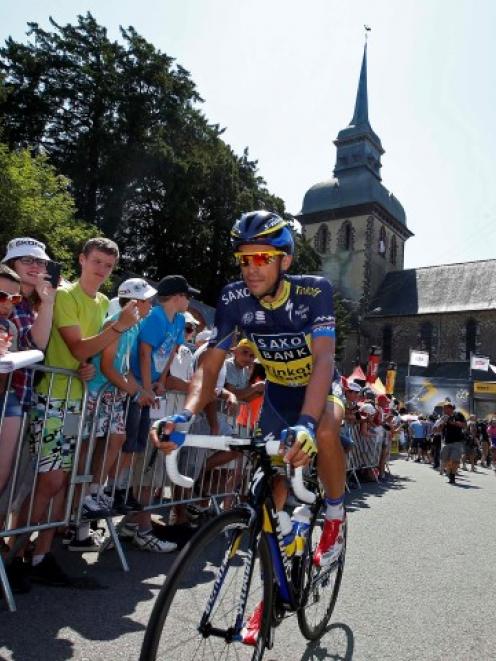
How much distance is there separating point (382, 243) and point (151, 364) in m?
60.8

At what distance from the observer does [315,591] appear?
3316 millimetres

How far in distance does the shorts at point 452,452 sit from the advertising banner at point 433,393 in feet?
59.7

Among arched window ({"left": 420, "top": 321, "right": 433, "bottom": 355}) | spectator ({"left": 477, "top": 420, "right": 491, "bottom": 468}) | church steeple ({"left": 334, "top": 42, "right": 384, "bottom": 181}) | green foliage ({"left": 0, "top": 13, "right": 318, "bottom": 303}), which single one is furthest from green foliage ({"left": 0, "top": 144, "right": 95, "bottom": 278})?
church steeple ({"left": 334, "top": 42, "right": 384, "bottom": 181})

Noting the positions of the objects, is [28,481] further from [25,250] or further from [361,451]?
[361,451]

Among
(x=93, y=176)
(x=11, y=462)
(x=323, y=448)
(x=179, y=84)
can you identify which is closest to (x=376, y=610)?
(x=323, y=448)

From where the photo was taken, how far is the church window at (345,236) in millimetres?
→ 62531

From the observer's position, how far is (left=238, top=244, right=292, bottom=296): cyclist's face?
3.14 meters

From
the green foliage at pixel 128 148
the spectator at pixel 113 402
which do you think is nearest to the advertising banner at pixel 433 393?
the green foliage at pixel 128 148

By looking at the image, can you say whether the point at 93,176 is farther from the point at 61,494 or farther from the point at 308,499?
the point at 308,499

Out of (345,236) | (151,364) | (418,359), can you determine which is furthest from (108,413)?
(345,236)

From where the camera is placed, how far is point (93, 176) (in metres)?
35.0

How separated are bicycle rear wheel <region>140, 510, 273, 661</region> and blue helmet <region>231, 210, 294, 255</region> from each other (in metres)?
1.34

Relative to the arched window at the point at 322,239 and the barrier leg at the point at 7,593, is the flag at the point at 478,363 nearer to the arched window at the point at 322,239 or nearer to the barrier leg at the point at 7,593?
the arched window at the point at 322,239

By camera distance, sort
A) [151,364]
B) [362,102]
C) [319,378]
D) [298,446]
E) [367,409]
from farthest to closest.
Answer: [362,102], [367,409], [151,364], [319,378], [298,446]
